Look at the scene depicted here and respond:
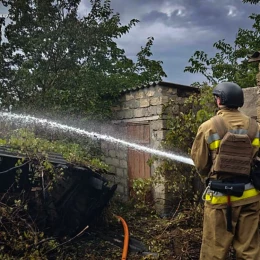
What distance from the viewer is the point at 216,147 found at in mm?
3363

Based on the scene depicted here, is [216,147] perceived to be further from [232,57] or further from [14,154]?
[232,57]

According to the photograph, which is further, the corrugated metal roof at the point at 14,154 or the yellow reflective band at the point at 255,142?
the corrugated metal roof at the point at 14,154

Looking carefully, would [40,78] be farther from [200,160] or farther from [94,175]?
[200,160]

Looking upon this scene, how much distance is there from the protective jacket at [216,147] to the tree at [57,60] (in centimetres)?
601

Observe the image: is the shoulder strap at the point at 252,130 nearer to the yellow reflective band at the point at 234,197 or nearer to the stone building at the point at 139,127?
the yellow reflective band at the point at 234,197

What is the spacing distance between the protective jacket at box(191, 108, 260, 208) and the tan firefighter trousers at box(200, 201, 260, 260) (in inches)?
2.8

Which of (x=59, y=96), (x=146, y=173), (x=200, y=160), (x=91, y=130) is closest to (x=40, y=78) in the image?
(x=59, y=96)

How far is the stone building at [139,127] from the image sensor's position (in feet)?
25.9

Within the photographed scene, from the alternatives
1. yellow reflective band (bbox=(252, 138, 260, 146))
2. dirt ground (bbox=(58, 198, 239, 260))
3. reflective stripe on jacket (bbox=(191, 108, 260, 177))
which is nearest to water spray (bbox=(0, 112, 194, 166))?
dirt ground (bbox=(58, 198, 239, 260))

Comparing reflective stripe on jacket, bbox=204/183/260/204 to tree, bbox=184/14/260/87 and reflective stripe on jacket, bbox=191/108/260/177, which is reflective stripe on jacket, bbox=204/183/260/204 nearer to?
reflective stripe on jacket, bbox=191/108/260/177

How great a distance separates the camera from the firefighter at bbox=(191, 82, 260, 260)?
3.29 meters

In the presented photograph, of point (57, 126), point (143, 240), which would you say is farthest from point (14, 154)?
point (57, 126)

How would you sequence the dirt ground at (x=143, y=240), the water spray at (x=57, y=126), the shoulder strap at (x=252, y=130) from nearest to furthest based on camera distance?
1. the shoulder strap at (x=252, y=130)
2. the dirt ground at (x=143, y=240)
3. the water spray at (x=57, y=126)

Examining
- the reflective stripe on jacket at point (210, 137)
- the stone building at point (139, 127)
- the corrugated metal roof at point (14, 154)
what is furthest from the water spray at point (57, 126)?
the reflective stripe on jacket at point (210, 137)
